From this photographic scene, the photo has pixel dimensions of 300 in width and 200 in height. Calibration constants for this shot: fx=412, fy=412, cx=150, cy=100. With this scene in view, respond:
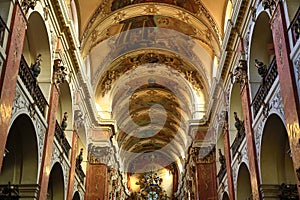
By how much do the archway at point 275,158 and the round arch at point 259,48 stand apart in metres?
1.53

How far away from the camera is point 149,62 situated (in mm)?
20453

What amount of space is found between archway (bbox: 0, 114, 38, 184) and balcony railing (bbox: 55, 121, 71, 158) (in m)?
2.02

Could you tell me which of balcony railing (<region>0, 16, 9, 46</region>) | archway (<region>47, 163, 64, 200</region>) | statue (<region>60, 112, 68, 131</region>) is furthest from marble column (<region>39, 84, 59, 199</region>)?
balcony railing (<region>0, 16, 9, 46</region>)

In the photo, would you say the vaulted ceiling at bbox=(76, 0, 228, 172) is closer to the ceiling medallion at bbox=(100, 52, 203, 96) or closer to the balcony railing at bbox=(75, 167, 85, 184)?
the ceiling medallion at bbox=(100, 52, 203, 96)

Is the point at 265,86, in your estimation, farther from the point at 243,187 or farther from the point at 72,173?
the point at 72,173

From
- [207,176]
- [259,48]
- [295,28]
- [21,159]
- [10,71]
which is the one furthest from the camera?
[207,176]

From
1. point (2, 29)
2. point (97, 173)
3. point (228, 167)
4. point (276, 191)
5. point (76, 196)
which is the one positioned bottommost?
point (276, 191)

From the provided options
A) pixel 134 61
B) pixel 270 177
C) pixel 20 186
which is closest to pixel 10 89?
pixel 20 186

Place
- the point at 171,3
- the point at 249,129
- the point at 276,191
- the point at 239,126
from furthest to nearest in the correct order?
1. the point at 171,3
2. the point at 239,126
3. the point at 249,129
4. the point at 276,191

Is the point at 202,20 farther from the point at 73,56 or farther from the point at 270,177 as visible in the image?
the point at 270,177

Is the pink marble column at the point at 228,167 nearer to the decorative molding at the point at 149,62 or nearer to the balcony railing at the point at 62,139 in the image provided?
the decorative molding at the point at 149,62

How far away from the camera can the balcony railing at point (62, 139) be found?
12896 mm

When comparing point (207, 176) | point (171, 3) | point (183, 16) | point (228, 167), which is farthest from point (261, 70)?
point (207, 176)

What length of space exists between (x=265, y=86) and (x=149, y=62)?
10475mm
